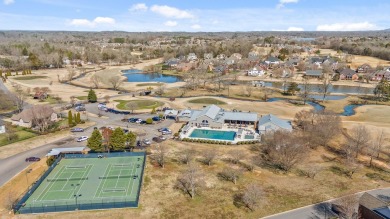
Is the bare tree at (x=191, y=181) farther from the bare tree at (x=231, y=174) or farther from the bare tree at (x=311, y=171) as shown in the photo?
the bare tree at (x=311, y=171)

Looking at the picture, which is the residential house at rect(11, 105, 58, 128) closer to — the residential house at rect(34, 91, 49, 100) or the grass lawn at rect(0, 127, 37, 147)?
the grass lawn at rect(0, 127, 37, 147)

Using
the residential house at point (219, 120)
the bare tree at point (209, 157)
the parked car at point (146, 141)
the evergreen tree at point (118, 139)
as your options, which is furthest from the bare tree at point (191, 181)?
the residential house at point (219, 120)

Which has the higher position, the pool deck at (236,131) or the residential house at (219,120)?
the residential house at (219,120)

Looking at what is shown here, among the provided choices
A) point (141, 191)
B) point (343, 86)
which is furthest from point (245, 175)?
point (343, 86)

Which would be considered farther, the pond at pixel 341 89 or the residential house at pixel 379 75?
the residential house at pixel 379 75

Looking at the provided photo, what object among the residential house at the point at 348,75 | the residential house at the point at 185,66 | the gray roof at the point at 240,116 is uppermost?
the residential house at the point at 185,66

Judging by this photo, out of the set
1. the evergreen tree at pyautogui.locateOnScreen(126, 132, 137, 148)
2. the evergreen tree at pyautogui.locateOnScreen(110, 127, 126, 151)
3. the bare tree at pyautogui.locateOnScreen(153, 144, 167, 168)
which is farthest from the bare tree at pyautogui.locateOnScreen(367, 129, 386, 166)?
the evergreen tree at pyautogui.locateOnScreen(110, 127, 126, 151)

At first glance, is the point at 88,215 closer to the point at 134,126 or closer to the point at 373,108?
the point at 134,126
